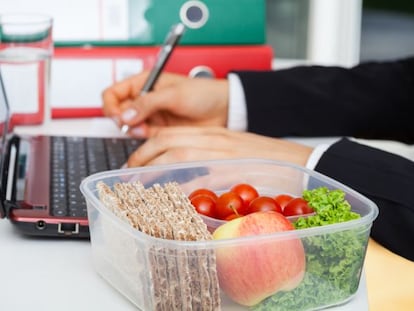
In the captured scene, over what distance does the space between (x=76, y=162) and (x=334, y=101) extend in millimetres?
459

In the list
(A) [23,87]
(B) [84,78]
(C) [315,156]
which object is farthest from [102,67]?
(C) [315,156]

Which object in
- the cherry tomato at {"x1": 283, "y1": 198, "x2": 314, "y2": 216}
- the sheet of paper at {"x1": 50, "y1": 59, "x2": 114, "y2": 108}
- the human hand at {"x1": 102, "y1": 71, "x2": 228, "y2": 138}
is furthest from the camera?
the sheet of paper at {"x1": 50, "y1": 59, "x2": 114, "y2": 108}

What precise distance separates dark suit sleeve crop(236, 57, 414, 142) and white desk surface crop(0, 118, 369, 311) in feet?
1.70

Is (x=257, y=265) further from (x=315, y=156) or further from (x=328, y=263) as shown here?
(x=315, y=156)

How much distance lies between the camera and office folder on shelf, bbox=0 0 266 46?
131cm

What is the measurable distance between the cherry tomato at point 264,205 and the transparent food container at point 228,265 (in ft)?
A: 0.21

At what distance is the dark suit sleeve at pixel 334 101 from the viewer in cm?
124

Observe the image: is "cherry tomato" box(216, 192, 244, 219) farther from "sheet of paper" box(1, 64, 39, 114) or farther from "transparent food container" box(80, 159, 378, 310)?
"sheet of paper" box(1, 64, 39, 114)

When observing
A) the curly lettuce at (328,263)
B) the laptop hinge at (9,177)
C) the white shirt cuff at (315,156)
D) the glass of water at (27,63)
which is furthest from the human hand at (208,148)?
the glass of water at (27,63)

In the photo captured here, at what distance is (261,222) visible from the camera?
0.62 m

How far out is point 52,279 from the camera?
69cm

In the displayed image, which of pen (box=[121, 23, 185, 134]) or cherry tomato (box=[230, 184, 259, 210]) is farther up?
pen (box=[121, 23, 185, 134])

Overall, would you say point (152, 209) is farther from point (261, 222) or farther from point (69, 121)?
point (69, 121)

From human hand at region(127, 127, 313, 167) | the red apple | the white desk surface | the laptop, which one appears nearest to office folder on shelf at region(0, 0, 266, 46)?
the laptop
